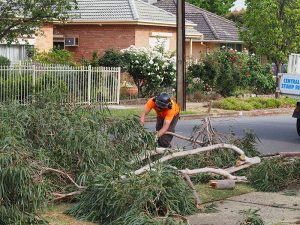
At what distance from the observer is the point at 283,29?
32.4 m

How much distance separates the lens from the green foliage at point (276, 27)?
3212 cm

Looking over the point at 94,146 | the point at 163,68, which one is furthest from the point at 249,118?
the point at 94,146

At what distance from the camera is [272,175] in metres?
11.2

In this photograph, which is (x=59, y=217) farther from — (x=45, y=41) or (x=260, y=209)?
(x=45, y=41)

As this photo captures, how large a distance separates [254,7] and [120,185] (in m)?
25.8

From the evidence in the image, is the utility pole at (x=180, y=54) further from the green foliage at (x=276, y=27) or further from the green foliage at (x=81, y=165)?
the green foliage at (x=81, y=165)

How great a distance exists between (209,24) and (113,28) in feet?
35.8

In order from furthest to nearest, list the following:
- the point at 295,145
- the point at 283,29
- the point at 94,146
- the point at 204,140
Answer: the point at 283,29
the point at 295,145
the point at 204,140
the point at 94,146

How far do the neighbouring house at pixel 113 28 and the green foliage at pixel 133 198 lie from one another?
25.2 m

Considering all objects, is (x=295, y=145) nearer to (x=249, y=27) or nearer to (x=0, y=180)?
(x=0, y=180)

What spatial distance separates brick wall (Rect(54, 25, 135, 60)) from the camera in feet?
113

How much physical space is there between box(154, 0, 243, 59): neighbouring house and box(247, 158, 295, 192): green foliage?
29057mm

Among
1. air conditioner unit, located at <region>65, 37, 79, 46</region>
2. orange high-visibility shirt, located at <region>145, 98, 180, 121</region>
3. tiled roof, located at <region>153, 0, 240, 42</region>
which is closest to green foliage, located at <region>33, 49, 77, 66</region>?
air conditioner unit, located at <region>65, 37, 79, 46</region>

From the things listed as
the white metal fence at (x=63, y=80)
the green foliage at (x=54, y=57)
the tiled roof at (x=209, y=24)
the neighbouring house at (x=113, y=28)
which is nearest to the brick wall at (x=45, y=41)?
the green foliage at (x=54, y=57)
